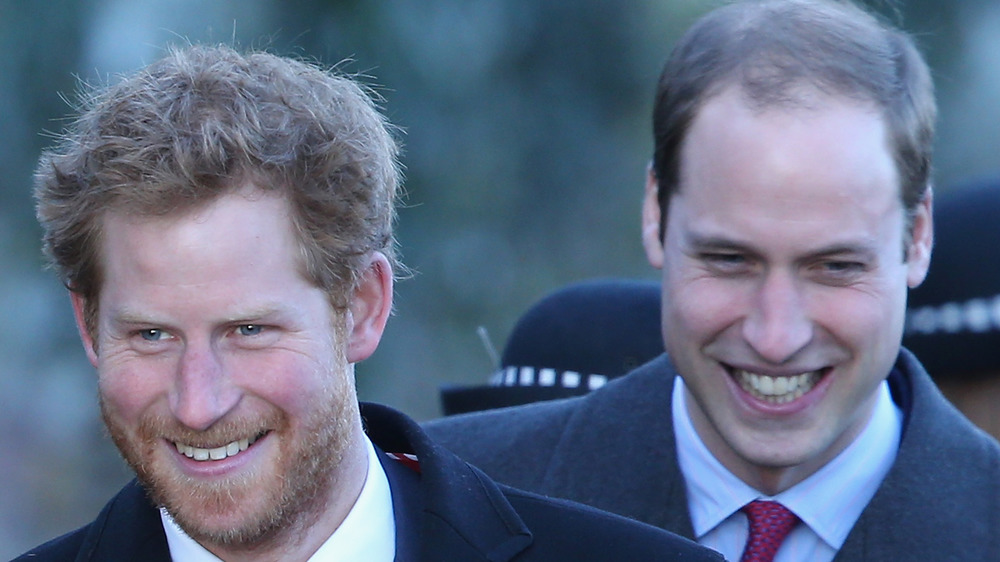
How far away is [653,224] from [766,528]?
1.86 ft

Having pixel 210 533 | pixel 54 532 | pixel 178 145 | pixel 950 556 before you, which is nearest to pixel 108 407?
pixel 210 533

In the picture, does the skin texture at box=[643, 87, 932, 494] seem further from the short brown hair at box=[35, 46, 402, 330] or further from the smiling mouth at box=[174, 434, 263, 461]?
the smiling mouth at box=[174, 434, 263, 461]

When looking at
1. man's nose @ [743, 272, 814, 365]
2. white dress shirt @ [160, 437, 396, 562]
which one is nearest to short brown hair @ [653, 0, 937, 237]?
man's nose @ [743, 272, 814, 365]

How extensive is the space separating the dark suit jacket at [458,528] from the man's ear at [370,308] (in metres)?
0.17

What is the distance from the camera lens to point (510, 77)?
16.7 ft

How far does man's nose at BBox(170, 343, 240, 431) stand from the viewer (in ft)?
6.94

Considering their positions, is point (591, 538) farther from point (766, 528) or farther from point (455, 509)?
point (766, 528)

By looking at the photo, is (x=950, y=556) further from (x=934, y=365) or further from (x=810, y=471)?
(x=934, y=365)

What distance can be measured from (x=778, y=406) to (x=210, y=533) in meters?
0.97

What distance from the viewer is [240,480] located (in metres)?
2.19

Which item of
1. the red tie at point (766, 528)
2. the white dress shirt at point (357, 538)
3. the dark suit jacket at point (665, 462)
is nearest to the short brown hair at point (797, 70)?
the dark suit jacket at point (665, 462)

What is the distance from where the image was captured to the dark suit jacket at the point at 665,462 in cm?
267

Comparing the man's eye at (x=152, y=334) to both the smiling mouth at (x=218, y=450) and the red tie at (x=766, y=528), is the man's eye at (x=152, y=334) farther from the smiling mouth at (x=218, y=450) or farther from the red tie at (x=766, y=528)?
the red tie at (x=766, y=528)

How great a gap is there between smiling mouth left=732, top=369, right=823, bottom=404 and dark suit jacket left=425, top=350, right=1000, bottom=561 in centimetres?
23
